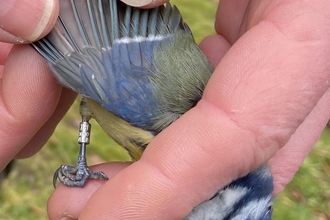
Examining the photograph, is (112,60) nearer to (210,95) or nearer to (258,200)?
(210,95)

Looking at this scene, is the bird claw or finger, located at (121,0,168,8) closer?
finger, located at (121,0,168,8)

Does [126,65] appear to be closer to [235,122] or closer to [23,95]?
[23,95]

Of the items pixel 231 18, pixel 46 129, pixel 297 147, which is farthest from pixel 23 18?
pixel 297 147

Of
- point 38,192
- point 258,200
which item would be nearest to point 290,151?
point 258,200

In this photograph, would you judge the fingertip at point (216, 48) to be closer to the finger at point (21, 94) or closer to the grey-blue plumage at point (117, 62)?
the grey-blue plumage at point (117, 62)

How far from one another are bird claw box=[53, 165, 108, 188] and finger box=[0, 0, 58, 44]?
1.71 ft

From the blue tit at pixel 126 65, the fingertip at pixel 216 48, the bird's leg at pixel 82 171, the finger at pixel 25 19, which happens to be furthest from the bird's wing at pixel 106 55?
the fingertip at pixel 216 48

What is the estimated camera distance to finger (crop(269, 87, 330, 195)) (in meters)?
1.69

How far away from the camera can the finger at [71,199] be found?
5.48 feet

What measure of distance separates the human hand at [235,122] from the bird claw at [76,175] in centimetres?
44

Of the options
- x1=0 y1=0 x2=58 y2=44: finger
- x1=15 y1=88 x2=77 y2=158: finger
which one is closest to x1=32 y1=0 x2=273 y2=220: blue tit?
x1=0 y1=0 x2=58 y2=44: finger

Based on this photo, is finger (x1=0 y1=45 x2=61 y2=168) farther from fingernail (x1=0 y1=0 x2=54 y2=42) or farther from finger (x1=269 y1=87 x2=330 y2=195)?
finger (x1=269 y1=87 x2=330 y2=195)

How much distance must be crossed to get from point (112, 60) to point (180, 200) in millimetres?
554

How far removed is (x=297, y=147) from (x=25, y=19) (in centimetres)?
95
